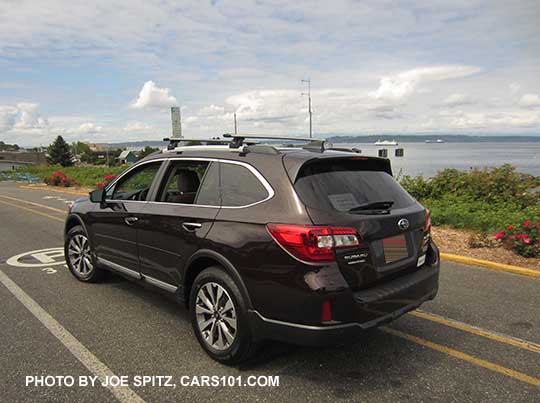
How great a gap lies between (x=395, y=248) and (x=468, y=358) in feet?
3.95

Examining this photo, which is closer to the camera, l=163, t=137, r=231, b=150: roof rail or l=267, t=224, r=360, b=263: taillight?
l=267, t=224, r=360, b=263: taillight

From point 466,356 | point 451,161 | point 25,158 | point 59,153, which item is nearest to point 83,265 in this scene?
point 466,356

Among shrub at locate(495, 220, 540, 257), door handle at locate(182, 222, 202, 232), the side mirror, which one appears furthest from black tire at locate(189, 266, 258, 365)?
shrub at locate(495, 220, 540, 257)

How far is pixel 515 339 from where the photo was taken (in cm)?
375

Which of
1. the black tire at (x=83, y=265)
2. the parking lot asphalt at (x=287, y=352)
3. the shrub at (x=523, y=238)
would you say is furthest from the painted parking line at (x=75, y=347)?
the shrub at (x=523, y=238)

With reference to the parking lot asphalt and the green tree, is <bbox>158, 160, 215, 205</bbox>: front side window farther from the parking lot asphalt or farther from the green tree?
the green tree

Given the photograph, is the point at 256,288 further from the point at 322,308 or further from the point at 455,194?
the point at 455,194

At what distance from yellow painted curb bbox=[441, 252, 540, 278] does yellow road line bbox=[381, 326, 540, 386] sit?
2.85m

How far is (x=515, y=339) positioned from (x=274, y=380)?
90.8 inches

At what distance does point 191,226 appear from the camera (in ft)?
11.4

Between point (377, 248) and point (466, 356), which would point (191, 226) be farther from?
point (466, 356)

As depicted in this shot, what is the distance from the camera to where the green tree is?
342ft

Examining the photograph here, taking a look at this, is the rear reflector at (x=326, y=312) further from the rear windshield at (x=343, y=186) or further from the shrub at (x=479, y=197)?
the shrub at (x=479, y=197)

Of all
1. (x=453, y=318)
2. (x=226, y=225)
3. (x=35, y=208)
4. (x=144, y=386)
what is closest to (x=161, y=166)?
(x=226, y=225)
